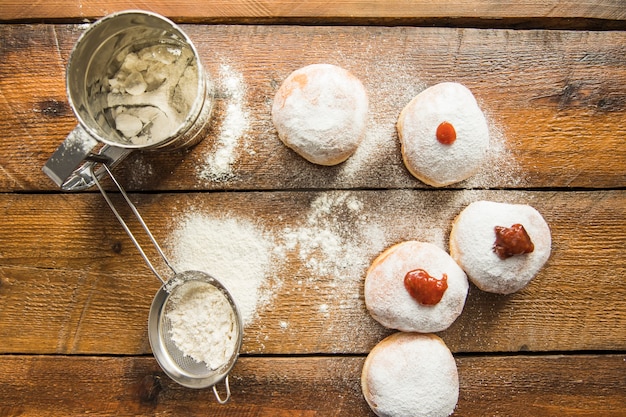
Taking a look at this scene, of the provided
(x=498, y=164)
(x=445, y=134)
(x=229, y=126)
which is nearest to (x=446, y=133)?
(x=445, y=134)

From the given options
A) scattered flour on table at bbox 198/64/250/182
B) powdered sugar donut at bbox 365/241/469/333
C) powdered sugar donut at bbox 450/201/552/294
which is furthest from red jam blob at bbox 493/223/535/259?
scattered flour on table at bbox 198/64/250/182

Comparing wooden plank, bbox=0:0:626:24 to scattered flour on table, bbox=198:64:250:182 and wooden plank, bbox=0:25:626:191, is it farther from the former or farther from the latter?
scattered flour on table, bbox=198:64:250:182

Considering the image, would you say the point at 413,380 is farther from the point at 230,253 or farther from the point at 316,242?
the point at 230,253

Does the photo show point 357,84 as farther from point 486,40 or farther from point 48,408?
point 48,408

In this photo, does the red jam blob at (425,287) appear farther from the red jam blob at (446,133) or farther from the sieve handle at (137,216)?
the sieve handle at (137,216)

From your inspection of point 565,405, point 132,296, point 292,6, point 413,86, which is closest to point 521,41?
point 413,86

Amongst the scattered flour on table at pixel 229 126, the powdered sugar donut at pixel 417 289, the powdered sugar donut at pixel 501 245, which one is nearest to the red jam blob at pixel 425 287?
the powdered sugar donut at pixel 417 289
